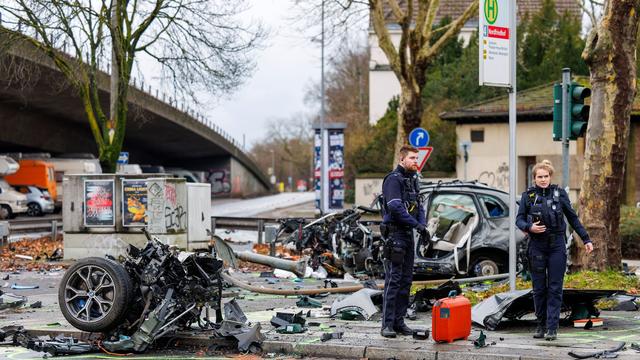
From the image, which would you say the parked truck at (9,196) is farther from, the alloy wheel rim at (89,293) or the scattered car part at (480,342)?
the scattered car part at (480,342)

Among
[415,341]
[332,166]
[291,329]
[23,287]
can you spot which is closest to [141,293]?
[291,329]

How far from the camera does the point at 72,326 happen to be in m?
9.88

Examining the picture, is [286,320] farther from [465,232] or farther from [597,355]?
[465,232]

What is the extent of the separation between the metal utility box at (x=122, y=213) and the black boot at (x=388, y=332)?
11187 millimetres

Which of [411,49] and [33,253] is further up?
[411,49]

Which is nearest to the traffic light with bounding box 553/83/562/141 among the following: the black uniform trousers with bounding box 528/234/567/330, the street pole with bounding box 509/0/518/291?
the street pole with bounding box 509/0/518/291

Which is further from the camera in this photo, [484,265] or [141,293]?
[484,265]

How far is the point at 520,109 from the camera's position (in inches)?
1382

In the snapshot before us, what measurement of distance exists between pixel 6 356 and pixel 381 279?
804 centimetres

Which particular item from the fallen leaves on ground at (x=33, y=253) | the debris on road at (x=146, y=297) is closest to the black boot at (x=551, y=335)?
the debris on road at (x=146, y=297)

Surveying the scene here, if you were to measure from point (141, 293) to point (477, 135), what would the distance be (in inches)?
1166

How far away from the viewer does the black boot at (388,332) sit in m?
8.85

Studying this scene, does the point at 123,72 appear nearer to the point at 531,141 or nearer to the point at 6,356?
the point at 531,141

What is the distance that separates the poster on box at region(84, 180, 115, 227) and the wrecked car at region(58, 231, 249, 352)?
10716 mm
